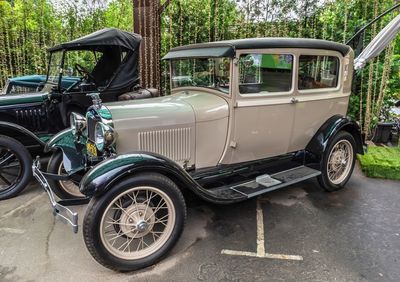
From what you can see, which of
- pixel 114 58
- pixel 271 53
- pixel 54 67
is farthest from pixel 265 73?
pixel 54 67

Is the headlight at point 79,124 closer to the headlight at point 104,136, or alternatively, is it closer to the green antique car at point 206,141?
Result: the green antique car at point 206,141

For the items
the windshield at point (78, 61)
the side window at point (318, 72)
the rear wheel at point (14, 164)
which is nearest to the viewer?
the side window at point (318, 72)

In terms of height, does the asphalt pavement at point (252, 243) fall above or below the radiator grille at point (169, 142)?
below

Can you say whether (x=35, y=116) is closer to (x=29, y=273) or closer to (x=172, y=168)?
(x=29, y=273)

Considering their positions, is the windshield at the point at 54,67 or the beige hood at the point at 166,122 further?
the windshield at the point at 54,67

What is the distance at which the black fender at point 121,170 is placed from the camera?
2.27m

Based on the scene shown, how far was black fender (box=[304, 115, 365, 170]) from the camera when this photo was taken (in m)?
3.79

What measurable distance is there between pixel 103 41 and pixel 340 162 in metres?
3.59

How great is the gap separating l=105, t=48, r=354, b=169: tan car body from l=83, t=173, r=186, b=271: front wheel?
0.53 meters

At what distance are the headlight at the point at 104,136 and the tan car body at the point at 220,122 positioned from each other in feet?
0.42

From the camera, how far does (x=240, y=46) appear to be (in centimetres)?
305

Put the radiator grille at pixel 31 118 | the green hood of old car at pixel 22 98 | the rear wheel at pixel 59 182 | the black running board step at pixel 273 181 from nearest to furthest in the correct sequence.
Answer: the black running board step at pixel 273 181 → the rear wheel at pixel 59 182 → the green hood of old car at pixel 22 98 → the radiator grille at pixel 31 118

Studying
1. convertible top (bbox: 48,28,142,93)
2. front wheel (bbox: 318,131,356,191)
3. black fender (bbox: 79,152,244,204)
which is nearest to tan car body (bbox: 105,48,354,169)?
front wheel (bbox: 318,131,356,191)

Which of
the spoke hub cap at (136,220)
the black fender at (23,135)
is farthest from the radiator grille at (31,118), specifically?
the spoke hub cap at (136,220)
